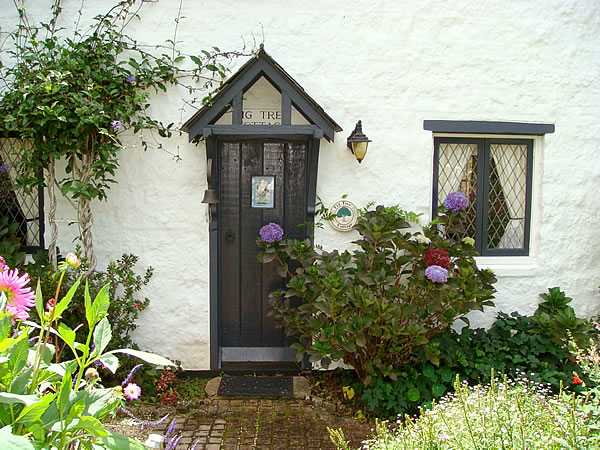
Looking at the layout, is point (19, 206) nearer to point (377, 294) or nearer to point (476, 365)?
point (377, 294)

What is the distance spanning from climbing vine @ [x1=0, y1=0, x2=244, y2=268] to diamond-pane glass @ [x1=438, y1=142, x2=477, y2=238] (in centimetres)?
245

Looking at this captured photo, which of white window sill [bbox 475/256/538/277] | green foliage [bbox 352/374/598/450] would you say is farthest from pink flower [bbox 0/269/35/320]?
white window sill [bbox 475/256/538/277]

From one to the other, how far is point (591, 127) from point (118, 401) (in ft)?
17.3

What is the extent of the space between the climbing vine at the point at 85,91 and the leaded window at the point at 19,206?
0.51 ft

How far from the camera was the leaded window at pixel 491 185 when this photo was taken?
5109 mm

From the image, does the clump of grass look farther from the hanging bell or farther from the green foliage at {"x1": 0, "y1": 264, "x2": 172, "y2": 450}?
the hanging bell

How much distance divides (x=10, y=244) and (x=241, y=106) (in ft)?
8.54

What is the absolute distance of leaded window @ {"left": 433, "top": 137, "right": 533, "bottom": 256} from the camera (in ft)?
16.8

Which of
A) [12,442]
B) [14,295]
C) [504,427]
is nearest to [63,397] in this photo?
[12,442]

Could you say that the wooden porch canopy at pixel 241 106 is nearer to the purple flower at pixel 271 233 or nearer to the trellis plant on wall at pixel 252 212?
the trellis plant on wall at pixel 252 212

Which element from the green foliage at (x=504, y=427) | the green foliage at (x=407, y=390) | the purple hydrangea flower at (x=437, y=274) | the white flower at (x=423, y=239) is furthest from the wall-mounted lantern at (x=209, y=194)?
the green foliage at (x=504, y=427)

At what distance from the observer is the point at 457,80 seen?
193 inches

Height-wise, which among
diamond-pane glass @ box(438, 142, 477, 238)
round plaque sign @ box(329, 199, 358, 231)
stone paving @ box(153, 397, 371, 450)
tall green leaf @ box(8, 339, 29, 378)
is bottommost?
stone paving @ box(153, 397, 371, 450)

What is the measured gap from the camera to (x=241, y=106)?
438 centimetres
